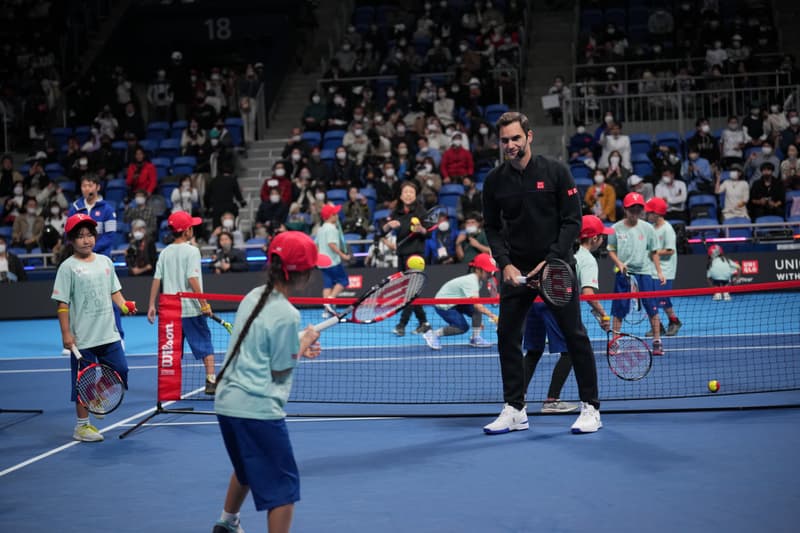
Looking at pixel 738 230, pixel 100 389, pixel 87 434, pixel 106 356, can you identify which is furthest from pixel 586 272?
pixel 738 230

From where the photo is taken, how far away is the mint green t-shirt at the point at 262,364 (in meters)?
4.72

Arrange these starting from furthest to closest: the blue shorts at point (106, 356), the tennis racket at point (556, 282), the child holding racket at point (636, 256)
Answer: the child holding racket at point (636, 256) < the blue shorts at point (106, 356) < the tennis racket at point (556, 282)

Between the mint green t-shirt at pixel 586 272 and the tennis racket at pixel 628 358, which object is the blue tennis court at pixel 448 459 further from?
the mint green t-shirt at pixel 586 272

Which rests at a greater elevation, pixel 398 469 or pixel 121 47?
pixel 121 47

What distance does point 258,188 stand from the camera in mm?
25062

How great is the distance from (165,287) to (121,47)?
920 inches

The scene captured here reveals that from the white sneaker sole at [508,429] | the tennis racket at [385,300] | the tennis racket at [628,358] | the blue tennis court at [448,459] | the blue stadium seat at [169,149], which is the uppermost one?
the blue stadium seat at [169,149]

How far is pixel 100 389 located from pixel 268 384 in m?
3.62

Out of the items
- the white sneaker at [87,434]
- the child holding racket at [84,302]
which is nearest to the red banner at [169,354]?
the child holding racket at [84,302]

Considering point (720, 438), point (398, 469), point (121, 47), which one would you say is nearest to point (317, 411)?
point (398, 469)

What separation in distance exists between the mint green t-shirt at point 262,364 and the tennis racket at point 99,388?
3356 millimetres

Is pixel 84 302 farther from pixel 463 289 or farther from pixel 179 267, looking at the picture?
pixel 463 289

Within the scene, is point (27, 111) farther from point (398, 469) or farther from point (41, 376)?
point (398, 469)

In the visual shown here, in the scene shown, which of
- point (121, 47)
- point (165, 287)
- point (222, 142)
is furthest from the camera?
point (121, 47)
